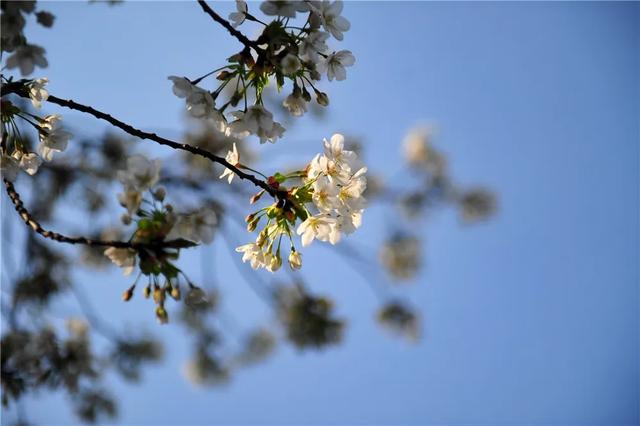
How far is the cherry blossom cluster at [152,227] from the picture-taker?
4.27 feet

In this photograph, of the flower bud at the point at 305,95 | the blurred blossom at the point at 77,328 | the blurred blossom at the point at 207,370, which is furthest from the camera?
the blurred blossom at the point at 207,370

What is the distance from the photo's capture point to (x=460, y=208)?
7816mm

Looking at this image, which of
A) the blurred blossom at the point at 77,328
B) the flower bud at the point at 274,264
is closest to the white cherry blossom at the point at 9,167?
the flower bud at the point at 274,264

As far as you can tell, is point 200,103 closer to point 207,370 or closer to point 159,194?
point 159,194

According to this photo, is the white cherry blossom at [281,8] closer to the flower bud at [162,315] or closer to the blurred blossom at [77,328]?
the flower bud at [162,315]

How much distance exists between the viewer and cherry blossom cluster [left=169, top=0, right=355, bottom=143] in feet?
4.53

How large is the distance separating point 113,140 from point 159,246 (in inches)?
163

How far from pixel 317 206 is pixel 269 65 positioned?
0.46 metres

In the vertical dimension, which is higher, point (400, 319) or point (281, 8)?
point (400, 319)

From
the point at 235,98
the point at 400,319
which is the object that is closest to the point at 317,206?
the point at 235,98

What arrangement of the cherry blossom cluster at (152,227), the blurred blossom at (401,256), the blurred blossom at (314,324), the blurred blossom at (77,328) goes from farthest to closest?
1. the blurred blossom at (401,256)
2. the blurred blossom at (314,324)
3. the blurred blossom at (77,328)
4. the cherry blossom cluster at (152,227)

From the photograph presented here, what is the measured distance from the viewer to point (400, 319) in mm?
6266

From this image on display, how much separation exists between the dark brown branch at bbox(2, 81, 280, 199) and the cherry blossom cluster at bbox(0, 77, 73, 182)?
0.13 feet

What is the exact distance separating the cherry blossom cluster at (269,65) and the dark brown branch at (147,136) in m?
0.12
